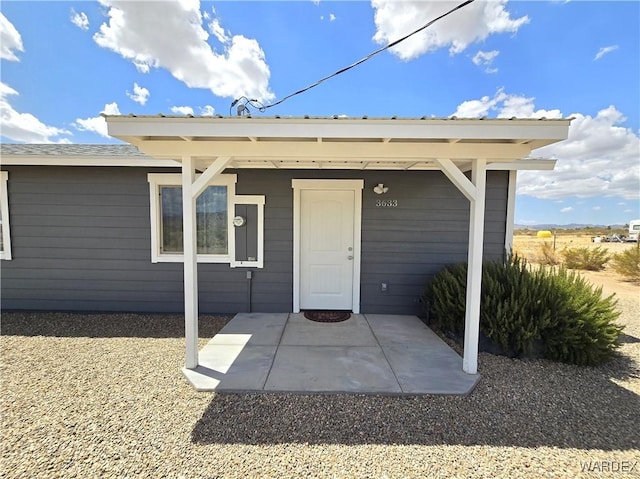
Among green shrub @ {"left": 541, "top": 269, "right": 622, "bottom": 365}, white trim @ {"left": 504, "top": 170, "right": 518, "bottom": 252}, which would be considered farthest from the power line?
green shrub @ {"left": 541, "top": 269, "right": 622, "bottom": 365}

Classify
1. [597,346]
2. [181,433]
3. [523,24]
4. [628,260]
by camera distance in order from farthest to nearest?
1. [628,260]
2. [523,24]
3. [597,346]
4. [181,433]

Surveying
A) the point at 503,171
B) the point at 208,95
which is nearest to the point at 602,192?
the point at 503,171

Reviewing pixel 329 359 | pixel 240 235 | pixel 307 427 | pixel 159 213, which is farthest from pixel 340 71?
pixel 307 427

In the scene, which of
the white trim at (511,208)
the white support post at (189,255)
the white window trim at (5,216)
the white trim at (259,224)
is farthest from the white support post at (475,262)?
the white window trim at (5,216)

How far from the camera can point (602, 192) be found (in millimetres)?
32719

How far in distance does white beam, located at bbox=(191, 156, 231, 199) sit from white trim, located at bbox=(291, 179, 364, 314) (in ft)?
6.17

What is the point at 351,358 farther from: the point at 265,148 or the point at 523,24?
the point at 523,24

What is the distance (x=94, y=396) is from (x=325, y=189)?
3.75m

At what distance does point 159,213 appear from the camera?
4.80 meters

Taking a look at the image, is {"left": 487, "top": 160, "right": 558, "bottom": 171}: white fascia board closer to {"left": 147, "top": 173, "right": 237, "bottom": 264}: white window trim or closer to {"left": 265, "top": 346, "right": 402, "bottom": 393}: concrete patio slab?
{"left": 265, "top": 346, "right": 402, "bottom": 393}: concrete patio slab

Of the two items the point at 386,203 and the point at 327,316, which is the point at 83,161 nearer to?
the point at 327,316

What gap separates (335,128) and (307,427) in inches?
96.4

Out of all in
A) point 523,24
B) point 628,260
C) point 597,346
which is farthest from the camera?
point 628,260

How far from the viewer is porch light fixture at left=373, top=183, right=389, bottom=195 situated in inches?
184
